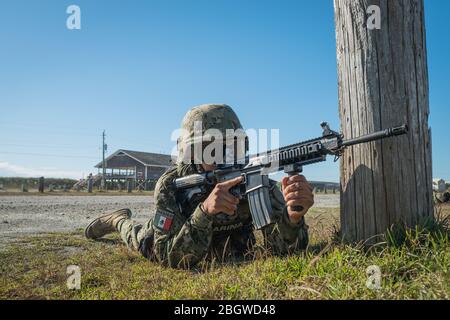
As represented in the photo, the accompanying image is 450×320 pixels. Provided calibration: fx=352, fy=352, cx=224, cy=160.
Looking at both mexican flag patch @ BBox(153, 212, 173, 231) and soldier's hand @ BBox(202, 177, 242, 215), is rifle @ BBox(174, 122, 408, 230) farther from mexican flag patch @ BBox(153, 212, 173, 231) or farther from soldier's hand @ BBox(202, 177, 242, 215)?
mexican flag patch @ BBox(153, 212, 173, 231)

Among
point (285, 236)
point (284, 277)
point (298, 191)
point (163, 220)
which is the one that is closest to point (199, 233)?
point (163, 220)

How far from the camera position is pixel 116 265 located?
4160 mm

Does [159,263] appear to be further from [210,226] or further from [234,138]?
[234,138]

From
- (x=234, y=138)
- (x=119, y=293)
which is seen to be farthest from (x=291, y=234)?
(x=119, y=293)

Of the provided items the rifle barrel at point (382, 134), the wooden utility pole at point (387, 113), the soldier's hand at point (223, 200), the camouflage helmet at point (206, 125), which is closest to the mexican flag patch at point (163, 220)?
the soldier's hand at point (223, 200)

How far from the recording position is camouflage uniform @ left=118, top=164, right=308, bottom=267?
363 cm

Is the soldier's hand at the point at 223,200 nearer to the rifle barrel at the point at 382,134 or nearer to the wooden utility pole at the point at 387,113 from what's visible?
the wooden utility pole at the point at 387,113

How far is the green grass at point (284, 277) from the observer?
2193mm

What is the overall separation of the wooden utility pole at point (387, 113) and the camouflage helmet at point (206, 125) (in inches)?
64.5

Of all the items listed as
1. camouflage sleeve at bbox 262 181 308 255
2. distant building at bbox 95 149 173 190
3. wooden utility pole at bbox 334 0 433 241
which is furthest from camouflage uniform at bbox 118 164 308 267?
Result: distant building at bbox 95 149 173 190

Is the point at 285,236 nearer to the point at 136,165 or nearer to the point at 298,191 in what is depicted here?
the point at 298,191

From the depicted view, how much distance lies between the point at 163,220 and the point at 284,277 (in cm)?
181

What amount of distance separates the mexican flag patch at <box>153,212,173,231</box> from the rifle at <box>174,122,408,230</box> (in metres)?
0.29
